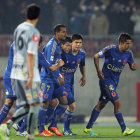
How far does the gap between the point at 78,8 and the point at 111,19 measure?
1.14 meters

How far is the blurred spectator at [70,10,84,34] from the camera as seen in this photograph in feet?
57.0

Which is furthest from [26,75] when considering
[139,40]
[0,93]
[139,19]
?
[139,19]

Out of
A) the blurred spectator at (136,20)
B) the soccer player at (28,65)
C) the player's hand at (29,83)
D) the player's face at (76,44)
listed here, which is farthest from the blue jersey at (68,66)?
the blurred spectator at (136,20)

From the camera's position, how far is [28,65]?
7.03 meters

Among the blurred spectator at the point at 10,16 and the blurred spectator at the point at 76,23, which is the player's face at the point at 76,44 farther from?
the blurred spectator at the point at 10,16

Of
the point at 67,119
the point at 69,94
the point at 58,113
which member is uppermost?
the point at 69,94

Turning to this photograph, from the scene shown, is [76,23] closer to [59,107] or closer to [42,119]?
[59,107]

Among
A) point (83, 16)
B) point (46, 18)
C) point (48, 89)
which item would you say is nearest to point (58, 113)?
point (48, 89)

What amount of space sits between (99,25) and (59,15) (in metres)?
1.31

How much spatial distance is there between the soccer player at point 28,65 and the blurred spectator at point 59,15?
10.1 metres

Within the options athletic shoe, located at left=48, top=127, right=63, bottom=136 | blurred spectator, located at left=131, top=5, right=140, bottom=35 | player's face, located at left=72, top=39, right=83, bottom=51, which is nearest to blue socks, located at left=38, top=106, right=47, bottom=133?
athletic shoe, located at left=48, top=127, right=63, bottom=136

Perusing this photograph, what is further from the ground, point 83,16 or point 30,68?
point 83,16

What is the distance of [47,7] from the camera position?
17.8 m

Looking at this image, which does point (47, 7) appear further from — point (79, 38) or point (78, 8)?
point (79, 38)
